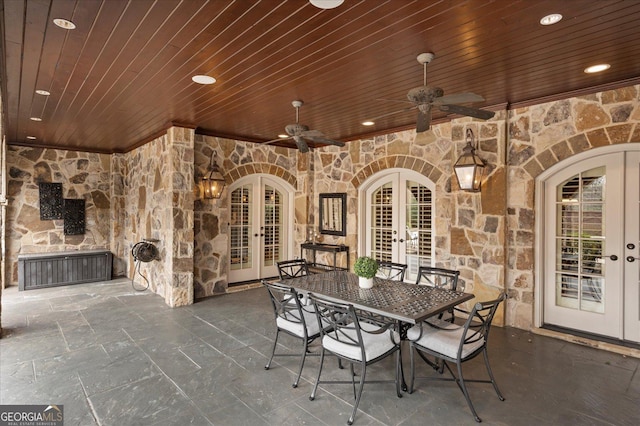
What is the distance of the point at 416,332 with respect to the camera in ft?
9.12

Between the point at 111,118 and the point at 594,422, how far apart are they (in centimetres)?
614

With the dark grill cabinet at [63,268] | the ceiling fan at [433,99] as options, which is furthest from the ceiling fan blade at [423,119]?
the dark grill cabinet at [63,268]

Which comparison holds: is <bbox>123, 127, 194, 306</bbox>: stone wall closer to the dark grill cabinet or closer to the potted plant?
the dark grill cabinet

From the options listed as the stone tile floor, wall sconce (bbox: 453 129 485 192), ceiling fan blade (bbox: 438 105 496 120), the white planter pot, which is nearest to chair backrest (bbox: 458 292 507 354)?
the stone tile floor

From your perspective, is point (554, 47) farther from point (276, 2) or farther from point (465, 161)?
point (276, 2)

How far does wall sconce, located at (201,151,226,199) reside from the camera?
18.1ft

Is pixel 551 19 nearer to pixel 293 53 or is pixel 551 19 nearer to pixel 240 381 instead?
pixel 293 53

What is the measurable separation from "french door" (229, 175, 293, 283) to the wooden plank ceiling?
207 cm

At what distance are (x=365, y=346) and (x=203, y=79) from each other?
2913 millimetres

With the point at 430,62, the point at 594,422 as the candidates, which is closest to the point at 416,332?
the point at 594,422

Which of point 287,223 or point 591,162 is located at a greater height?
point 591,162

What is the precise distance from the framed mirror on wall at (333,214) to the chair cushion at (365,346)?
3.63 m

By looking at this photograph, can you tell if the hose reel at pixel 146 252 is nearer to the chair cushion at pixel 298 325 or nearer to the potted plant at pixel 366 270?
the chair cushion at pixel 298 325

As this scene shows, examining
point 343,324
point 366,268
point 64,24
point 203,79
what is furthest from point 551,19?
point 64,24
